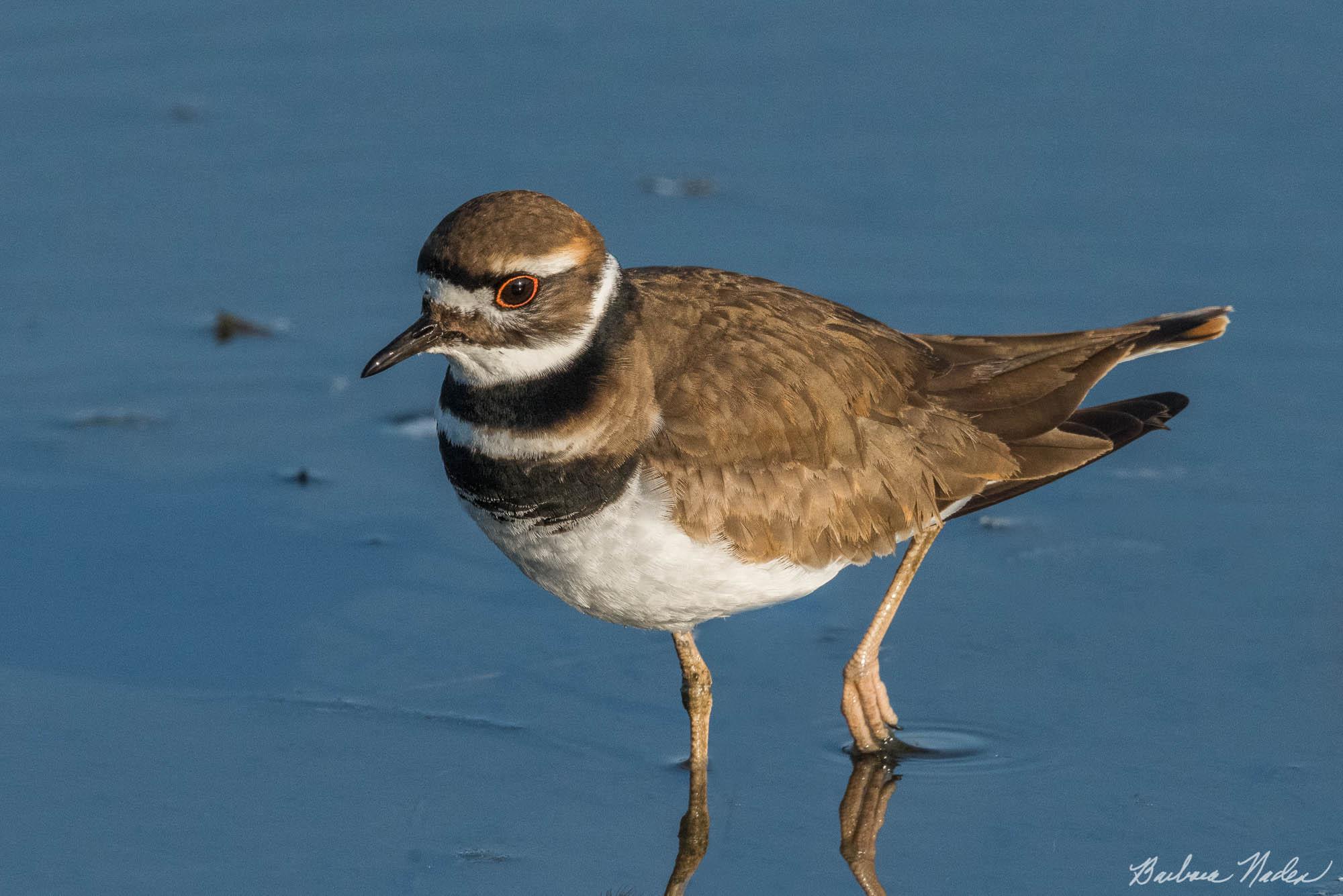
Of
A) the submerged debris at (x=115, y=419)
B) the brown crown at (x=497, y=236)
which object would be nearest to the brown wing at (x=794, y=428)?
the brown crown at (x=497, y=236)

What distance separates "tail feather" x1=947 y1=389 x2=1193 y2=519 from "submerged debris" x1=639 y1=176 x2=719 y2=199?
3650mm

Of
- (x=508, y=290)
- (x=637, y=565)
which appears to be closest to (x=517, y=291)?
(x=508, y=290)

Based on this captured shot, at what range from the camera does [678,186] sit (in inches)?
392

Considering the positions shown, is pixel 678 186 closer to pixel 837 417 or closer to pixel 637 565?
pixel 837 417

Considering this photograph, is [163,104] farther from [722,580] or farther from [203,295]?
[722,580]

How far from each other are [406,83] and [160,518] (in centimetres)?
386

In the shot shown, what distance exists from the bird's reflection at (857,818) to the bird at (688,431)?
7 centimetres

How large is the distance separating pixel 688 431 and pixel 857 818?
5.12 feet

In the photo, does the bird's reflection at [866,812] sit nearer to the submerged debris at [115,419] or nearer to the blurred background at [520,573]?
the blurred background at [520,573]

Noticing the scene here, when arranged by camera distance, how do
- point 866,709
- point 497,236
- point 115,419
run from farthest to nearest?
point 115,419
point 866,709
point 497,236

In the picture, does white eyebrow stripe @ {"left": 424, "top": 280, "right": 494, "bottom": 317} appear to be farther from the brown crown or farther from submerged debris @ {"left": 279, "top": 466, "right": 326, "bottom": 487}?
submerged debris @ {"left": 279, "top": 466, "right": 326, "bottom": 487}

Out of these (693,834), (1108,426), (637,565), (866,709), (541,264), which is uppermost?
(541,264)
